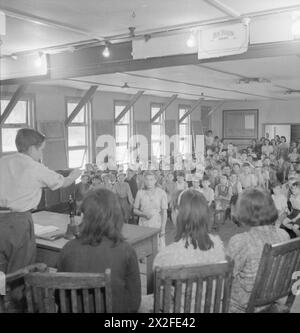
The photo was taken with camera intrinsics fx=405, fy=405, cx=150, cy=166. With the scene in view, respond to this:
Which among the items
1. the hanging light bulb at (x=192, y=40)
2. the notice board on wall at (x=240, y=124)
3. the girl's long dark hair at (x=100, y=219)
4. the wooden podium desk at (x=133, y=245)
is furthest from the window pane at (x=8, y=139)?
the notice board on wall at (x=240, y=124)

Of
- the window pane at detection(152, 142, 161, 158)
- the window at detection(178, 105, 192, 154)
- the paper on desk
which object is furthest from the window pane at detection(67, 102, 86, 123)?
the paper on desk

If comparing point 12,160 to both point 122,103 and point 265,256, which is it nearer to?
point 265,256

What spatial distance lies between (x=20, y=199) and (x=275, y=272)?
161cm

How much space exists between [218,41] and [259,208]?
178 centimetres

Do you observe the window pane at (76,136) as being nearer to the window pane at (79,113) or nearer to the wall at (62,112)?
the window pane at (79,113)

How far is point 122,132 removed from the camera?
1039 centimetres

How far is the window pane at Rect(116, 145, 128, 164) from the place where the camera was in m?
10.2

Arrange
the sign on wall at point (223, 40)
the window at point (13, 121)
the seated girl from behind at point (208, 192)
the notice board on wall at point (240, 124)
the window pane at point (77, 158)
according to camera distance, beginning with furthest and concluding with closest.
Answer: the notice board on wall at point (240, 124) < the window pane at point (77, 158) < the window at point (13, 121) < the seated girl from behind at point (208, 192) < the sign on wall at point (223, 40)

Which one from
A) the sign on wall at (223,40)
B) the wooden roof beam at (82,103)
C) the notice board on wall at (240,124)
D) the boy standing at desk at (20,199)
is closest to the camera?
the boy standing at desk at (20,199)

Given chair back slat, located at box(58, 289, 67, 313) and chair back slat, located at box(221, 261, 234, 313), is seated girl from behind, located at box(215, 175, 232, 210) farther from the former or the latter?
chair back slat, located at box(58, 289, 67, 313)

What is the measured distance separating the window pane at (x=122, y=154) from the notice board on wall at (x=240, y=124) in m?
5.83

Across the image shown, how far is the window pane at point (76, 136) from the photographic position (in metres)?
8.89

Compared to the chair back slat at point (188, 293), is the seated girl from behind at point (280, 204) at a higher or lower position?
lower
